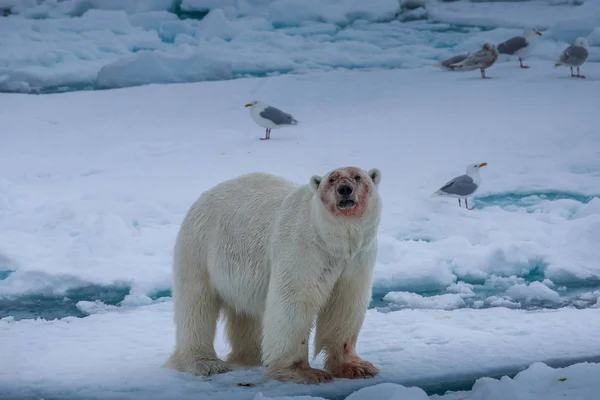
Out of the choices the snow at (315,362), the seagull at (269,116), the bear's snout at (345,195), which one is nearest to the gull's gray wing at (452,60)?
the seagull at (269,116)

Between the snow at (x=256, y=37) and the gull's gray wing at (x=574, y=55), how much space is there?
292 millimetres

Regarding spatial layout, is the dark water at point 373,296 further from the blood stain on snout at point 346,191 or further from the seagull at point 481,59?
the seagull at point 481,59

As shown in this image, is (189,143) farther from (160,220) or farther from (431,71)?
(431,71)

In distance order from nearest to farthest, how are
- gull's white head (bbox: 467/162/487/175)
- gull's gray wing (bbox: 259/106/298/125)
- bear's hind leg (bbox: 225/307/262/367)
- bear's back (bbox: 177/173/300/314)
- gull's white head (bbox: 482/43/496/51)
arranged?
1. bear's back (bbox: 177/173/300/314)
2. bear's hind leg (bbox: 225/307/262/367)
3. gull's white head (bbox: 467/162/487/175)
4. gull's gray wing (bbox: 259/106/298/125)
5. gull's white head (bbox: 482/43/496/51)

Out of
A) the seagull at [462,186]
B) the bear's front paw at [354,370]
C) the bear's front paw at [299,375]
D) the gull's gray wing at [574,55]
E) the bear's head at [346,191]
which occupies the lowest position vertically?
the seagull at [462,186]

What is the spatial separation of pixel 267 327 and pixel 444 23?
574cm

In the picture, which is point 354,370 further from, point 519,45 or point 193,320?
point 519,45

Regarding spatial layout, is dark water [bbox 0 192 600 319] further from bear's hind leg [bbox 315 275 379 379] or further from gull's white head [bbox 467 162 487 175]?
bear's hind leg [bbox 315 275 379 379]

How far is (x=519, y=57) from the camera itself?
918cm

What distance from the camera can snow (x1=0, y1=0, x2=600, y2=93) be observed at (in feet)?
28.1

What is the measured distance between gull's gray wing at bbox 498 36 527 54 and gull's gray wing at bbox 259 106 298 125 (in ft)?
7.97

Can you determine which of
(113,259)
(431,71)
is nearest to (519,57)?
(431,71)

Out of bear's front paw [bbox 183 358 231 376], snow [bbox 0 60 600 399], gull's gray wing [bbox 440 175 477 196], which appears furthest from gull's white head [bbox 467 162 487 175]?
bear's front paw [bbox 183 358 231 376]

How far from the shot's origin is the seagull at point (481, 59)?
8.70 m
